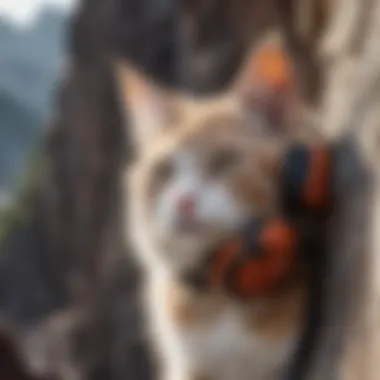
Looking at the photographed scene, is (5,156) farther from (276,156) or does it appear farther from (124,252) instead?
(276,156)

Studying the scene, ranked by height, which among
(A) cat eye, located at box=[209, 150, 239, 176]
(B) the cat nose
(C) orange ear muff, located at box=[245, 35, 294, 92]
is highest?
(C) orange ear muff, located at box=[245, 35, 294, 92]

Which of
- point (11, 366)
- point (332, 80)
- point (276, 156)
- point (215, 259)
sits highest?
point (332, 80)

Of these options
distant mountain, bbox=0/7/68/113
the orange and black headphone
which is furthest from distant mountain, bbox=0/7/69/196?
the orange and black headphone

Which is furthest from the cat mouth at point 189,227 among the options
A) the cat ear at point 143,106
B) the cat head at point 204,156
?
the cat ear at point 143,106

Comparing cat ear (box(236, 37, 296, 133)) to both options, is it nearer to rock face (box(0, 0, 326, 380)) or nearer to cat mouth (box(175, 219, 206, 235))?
rock face (box(0, 0, 326, 380))

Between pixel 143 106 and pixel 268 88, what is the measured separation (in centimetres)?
15

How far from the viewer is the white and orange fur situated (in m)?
0.91

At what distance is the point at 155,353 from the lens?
36.2 inches

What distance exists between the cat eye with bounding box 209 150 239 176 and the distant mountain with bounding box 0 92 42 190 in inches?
8.0

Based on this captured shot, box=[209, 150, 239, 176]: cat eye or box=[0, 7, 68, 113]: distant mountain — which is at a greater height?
box=[0, 7, 68, 113]: distant mountain

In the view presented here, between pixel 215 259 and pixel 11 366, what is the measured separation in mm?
254

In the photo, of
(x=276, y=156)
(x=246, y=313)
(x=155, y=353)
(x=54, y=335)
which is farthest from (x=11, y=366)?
(x=276, y=156)

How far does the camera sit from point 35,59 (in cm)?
94

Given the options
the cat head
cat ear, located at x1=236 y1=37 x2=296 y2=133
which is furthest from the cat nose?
cat ear, located at x1=236 y1=37 x2=296 y2=133
